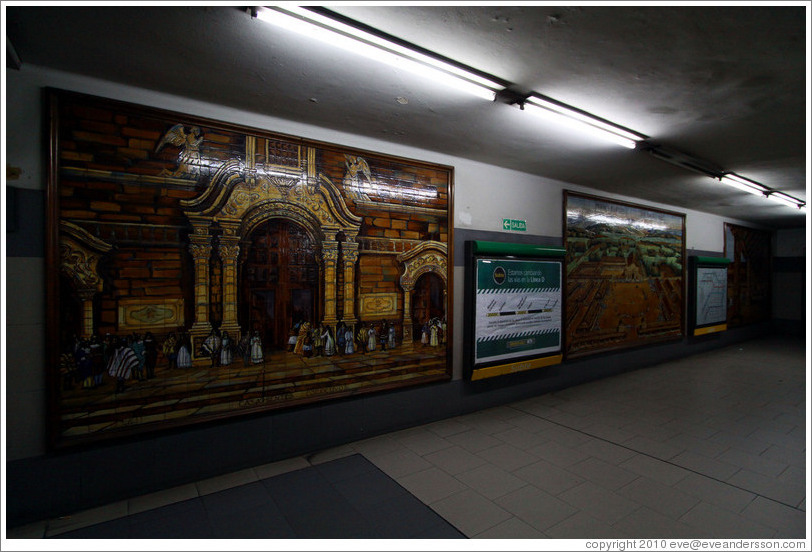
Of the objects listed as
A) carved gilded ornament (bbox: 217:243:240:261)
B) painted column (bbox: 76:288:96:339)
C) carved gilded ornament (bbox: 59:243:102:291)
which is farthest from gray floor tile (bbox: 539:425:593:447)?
carved gilded ornament (bbox: 59:243:102:291)

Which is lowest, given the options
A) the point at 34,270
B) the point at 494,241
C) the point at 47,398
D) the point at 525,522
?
the point at 525,522

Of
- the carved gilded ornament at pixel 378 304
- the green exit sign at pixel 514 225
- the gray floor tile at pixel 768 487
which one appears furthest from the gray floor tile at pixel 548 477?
the green exit sign at pixel 514 225

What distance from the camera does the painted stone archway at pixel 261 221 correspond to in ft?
9.68

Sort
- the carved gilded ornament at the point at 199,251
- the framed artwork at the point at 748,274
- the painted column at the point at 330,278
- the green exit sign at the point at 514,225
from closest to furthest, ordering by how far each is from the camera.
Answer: the carved gilded ornament at the point at 199,251
the painted column at the point at 330,278
the green exit sign at the point at 514,225
the framed artwork at the point at 748,274

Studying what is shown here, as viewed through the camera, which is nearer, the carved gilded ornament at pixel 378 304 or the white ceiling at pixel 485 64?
the white ceiling at pixel 485 64

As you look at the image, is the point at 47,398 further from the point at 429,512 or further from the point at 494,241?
the point at 494,241

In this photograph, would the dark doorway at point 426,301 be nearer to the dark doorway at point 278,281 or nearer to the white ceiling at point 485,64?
the dark doorway at point 278,281

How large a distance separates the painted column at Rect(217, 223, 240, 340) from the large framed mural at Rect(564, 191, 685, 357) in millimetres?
4370

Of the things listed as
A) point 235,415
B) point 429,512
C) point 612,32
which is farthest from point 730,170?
point 235,415

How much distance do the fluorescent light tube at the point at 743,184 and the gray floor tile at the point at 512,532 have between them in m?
5.34

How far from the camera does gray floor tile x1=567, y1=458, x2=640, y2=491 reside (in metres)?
2.91

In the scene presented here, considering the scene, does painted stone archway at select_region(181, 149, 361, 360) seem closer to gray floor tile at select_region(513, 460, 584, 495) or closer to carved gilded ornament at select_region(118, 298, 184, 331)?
carved gilded ornament at select_region(118, 298, 184, 331)

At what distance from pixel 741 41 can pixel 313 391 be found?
388 cm

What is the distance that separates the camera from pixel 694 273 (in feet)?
24.7
